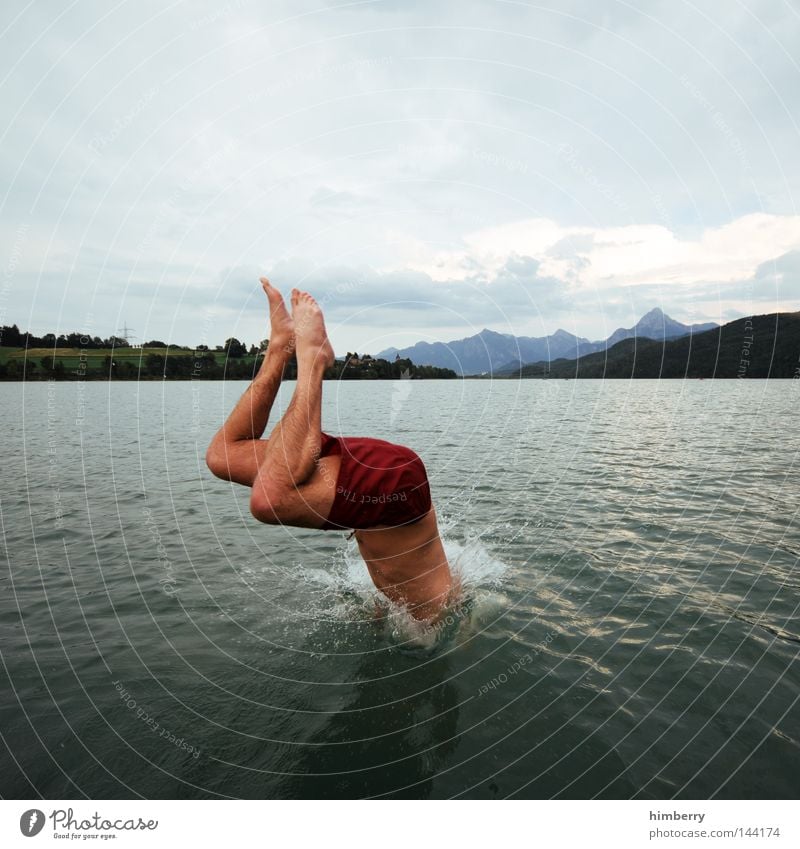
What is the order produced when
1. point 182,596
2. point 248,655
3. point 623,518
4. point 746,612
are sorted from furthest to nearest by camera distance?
point 623,518 < point 182,596 < point 746,612 < point 248,655

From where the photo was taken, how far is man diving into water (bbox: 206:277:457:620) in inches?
137

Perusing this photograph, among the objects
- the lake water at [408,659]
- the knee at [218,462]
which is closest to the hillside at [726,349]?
the lake water at [408,659]

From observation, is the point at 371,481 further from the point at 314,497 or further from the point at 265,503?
the point at 265,503

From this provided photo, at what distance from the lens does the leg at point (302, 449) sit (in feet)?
11.3

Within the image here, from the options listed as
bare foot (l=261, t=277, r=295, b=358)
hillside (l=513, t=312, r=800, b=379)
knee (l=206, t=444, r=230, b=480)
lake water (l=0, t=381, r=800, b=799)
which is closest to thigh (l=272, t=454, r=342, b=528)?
knee (l=206, t=444, r=230, b=480)

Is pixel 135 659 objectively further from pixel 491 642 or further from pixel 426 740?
pixel 491 642

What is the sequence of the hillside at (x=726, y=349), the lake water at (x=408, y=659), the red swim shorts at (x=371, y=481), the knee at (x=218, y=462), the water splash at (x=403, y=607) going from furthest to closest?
the hillside at (x=726, y=349) → the water splash at (x=403, y=607) → the lake water at (x=408, y=659) → the knee at (x=218, y=462) → the red swim shorts at (x=371, y=481)

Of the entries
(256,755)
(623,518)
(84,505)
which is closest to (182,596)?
(256,755)

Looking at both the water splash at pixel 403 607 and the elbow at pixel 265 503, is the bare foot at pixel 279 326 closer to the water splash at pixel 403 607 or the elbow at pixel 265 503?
the elbow at pixel 265 503

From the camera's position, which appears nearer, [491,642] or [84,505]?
[491,642]

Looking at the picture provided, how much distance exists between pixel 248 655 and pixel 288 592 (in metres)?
2.04

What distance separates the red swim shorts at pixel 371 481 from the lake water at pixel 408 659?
8.08ft

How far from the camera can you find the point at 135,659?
6.47 meters

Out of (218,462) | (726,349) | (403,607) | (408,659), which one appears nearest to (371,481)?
(218,462)
